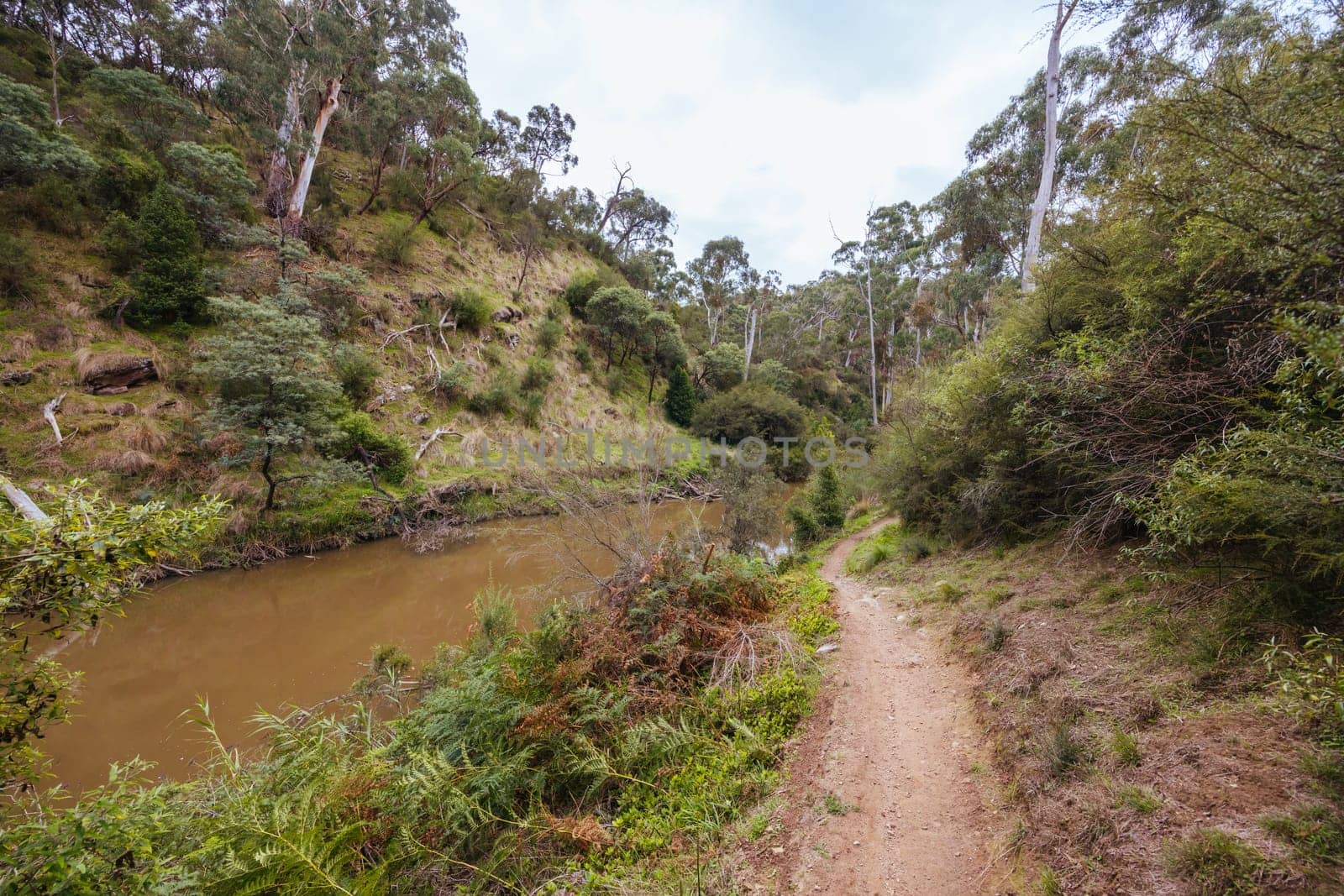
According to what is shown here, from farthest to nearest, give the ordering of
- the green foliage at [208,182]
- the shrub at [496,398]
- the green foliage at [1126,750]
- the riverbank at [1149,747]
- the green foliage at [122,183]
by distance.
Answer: the shrub at [496,398]
the green foliage at [208,182]
the green foliage at [122,183]
the green foliage at [1126,750]
the riverbank at [1149,747]

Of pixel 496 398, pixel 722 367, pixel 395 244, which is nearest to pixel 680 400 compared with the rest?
pixel 722 367

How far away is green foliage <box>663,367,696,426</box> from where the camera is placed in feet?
84.6

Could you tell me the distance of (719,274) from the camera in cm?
3644

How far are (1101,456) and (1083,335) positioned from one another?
4.55 ft

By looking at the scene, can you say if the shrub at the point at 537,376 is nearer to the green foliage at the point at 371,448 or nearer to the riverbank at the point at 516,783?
the green foliage at the point at 371,448

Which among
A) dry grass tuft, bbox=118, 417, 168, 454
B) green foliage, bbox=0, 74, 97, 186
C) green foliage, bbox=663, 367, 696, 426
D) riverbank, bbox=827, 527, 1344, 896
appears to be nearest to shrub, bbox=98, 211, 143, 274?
green foliage, bbox=0, 74, 97, 186

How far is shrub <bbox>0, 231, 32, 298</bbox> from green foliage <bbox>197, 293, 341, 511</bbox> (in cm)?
339

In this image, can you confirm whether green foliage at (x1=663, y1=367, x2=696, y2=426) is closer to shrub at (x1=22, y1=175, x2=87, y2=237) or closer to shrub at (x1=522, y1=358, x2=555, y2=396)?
shrub at (x1=522, y1=358, x2=555, y2=396)

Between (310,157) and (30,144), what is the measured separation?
6950mm

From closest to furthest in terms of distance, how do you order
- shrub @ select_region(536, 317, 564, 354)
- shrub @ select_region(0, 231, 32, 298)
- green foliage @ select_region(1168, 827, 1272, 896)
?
green foliage @ select_region(1168, 827, 1272, 896) → shrub @ select_region(0, 231, 32, 298) → shrub @ select_region(536, 317, 564, 354)

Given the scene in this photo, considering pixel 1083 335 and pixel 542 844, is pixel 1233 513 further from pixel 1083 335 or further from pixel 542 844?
pixel 542 844

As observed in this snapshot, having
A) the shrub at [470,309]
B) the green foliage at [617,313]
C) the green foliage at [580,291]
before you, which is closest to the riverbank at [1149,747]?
the shrub at [470,309]

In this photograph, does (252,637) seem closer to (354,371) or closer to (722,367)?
(354,371)

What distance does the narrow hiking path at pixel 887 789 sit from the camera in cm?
250
